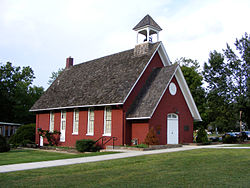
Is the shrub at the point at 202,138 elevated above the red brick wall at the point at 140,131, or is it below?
below

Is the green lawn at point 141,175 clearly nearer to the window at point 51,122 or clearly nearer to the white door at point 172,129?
the white door at point 172,129

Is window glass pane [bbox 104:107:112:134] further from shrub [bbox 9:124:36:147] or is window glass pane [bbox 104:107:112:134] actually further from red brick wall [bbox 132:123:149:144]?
shrub [bbox 9:124:36:147]

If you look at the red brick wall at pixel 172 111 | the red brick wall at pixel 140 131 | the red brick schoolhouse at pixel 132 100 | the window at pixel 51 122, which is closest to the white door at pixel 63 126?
the red brick schoolhouse at pixel 132 100

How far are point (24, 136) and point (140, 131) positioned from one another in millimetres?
15105

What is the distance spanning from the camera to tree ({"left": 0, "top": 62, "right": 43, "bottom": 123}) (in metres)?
44.3

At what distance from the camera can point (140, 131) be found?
19875 millimetres

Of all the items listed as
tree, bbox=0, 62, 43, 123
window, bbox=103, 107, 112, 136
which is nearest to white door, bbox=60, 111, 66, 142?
window, bbox=103, 107, 112, 136

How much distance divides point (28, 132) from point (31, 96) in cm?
1727

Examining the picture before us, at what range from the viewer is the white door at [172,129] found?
2105 cm

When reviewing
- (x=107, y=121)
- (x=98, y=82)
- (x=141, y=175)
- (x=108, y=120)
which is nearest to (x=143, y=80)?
(x=108, y=120)

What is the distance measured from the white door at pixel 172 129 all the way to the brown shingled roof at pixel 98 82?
4.14 meters

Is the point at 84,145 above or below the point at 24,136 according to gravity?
above

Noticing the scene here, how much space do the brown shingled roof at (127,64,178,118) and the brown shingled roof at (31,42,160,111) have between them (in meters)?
1.22

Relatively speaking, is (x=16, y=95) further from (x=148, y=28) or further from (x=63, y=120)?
(x=148, y=28)
